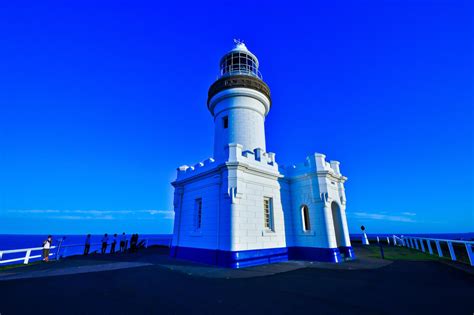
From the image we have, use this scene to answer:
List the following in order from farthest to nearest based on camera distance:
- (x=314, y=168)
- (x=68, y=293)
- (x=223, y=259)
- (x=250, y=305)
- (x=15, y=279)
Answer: (x=314, y=168)
(x=223, y=259)
(x=15, y=279)
(x=68, y=293)
(x=250, y=305)

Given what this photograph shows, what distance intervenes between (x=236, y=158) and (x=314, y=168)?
5089mm

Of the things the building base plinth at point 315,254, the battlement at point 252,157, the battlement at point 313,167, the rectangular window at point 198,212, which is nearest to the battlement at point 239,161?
the battlement at point 252,157

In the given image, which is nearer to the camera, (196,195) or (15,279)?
(15,279)

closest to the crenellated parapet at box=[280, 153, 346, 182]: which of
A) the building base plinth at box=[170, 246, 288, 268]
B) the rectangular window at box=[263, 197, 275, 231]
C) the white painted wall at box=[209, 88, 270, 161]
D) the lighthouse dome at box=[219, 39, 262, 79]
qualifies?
the rectangular window at box=[263, 197, 275, 231]

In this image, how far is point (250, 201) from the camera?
1130 cm

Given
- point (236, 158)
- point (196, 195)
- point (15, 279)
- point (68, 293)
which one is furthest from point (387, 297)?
point (15, 279)

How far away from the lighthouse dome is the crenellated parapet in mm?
8467

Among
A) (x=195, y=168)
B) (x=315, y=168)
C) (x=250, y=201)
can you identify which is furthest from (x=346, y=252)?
(x=195, y=168)

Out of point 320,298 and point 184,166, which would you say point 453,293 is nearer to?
point 320,298

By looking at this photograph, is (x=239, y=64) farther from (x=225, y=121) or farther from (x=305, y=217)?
(x=305, y=217)

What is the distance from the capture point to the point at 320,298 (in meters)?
5.46

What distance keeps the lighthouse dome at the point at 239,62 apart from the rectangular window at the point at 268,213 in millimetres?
10485

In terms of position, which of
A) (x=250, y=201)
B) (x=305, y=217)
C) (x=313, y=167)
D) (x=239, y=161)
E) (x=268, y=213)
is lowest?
(x=305, y=217)

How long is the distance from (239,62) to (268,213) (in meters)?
12.4
